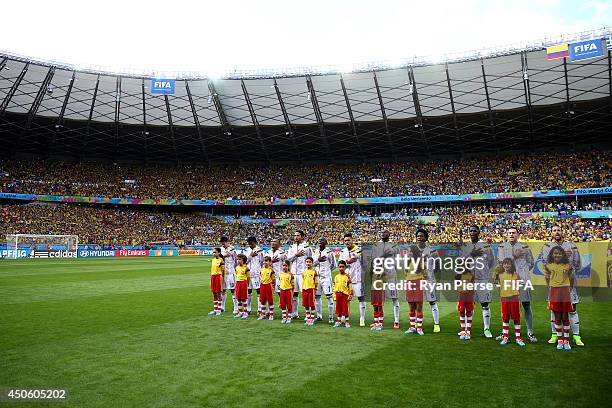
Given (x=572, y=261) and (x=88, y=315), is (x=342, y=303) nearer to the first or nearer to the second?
(x=572, y=261)

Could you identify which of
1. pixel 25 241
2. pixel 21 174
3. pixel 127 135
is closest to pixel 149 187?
pixel 127 135

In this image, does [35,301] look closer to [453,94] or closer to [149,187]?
[453,94]

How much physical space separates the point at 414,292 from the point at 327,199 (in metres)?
46.1

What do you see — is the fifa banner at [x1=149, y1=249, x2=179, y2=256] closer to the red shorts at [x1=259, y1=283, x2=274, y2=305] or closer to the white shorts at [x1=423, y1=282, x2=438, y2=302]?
the red shorts at [x1=259, y1=283, x2=274, y2=305]

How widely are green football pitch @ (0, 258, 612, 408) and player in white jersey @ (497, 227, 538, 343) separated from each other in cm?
65

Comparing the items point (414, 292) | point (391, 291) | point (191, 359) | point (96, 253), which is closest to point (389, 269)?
point (391, 291)

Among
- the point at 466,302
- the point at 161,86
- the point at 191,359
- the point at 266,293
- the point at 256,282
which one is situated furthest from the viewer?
the point at 161,86

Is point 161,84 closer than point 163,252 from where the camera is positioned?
Yes

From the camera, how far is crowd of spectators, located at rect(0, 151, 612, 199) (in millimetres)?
48344

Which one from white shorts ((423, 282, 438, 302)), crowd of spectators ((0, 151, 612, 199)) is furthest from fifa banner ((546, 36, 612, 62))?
white shorts ((423, 282, 438, 302))

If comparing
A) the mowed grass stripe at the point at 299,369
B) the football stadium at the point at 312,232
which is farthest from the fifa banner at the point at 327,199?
the mowed grass stripe at the point at 299,369

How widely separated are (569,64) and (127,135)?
155ft

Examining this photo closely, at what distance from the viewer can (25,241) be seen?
40906mm

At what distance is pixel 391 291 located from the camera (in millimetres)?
10461
